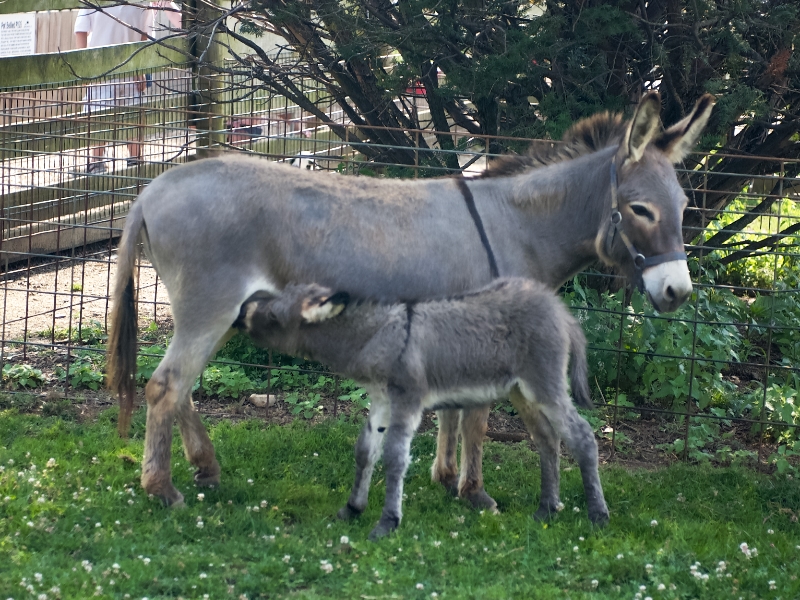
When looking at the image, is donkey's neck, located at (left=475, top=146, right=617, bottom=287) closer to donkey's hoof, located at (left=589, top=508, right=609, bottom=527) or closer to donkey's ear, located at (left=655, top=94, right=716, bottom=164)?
donkey's ear, located at (left=655, top=94, right=716, bottom=164)

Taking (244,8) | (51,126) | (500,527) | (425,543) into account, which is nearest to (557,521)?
(500,527)

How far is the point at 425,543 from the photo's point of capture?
4.09m

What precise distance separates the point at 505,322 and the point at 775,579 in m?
1.60

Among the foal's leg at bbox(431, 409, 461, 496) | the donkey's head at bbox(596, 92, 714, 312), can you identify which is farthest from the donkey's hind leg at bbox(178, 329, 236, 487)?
the donkey's head at bbox(596, 92, 714, 312)

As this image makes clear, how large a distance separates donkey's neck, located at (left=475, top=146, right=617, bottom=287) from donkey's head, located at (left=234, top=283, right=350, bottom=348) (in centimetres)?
99

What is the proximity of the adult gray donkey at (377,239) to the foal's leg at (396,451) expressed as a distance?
0.65ft

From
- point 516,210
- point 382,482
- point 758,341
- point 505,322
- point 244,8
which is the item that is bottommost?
point 382,482

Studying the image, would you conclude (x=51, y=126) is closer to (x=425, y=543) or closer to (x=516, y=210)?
(x=516, y=210)

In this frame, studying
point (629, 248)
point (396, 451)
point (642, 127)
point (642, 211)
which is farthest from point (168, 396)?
point (642, 127)

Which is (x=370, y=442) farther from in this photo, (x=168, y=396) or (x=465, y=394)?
(x=168, y=396)

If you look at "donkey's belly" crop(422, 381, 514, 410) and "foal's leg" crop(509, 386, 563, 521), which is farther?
"foal's leg" crop(509, 386, 563, 521)

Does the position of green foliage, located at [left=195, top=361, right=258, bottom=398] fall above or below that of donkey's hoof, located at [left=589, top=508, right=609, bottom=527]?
above

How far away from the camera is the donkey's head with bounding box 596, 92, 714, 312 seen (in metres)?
4.34

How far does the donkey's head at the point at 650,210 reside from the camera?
4340 millimetres
